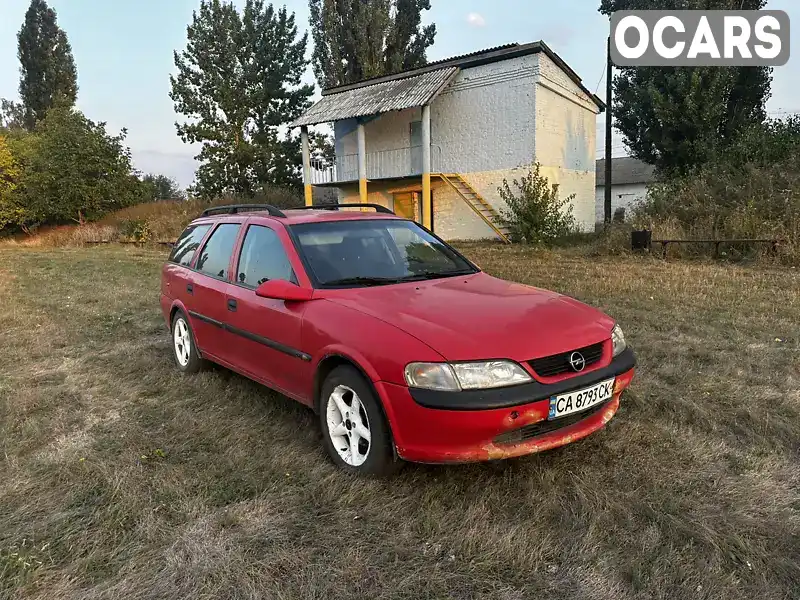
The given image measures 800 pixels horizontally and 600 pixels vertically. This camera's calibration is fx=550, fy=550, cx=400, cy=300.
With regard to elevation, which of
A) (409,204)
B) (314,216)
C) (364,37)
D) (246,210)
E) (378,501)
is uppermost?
(364,37)

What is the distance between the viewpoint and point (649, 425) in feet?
12.1

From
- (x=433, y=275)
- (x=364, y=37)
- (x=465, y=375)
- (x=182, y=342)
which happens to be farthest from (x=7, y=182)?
(x=465, y=375)

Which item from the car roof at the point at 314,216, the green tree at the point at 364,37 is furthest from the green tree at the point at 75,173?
the car roof at the point at 314,216

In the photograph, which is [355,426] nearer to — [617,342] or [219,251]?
[617,342]

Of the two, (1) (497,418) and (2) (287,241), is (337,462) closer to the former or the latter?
(1) (497,418)

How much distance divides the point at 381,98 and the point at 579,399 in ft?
59.7

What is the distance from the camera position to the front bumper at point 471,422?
8.55ft

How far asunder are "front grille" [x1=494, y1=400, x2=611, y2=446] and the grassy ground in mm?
351

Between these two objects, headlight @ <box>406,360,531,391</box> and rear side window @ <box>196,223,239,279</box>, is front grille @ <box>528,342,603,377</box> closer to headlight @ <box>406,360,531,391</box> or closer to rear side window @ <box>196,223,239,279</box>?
headlight @ <box>406,360,531,391</box>

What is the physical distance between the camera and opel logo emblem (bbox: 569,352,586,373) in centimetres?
285

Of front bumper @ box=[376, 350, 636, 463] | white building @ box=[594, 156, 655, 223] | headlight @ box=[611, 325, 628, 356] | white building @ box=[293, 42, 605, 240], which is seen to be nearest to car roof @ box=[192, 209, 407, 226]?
front bumper @ box=[376, 350, 636, 463]

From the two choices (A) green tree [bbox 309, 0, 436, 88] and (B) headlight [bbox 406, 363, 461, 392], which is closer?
(B) headlight [bbox 406, 363, 461, 392]

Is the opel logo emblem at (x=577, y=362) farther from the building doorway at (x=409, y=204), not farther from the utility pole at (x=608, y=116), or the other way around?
the building doorway at (x=409, y=204)

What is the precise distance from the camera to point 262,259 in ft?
13.1
